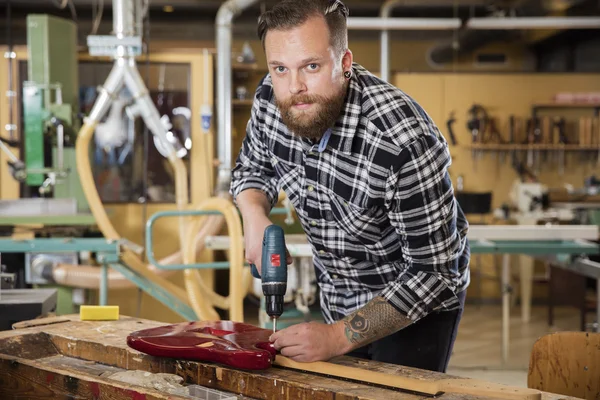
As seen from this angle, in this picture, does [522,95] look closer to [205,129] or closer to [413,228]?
[205,129]

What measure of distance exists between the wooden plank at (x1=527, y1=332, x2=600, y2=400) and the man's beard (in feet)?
2.37

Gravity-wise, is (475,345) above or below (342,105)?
below

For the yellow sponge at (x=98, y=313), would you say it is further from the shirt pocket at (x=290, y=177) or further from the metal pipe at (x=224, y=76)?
the metal pipe at (x=224, y=76)

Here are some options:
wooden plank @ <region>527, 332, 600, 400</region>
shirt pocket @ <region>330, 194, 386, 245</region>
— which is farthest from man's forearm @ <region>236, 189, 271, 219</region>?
wooden plank @ <region>527, 332, 600, 400</region>

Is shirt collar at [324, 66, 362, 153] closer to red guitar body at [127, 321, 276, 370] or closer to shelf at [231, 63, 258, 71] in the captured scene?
red guitar body at [127, 321, 276, 370]

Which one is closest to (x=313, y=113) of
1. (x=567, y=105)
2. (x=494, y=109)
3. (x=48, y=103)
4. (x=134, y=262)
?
(x=134, y=262)

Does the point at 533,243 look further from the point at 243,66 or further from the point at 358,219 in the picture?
the point at 243,66

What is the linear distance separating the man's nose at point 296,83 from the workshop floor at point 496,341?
300 centimetres

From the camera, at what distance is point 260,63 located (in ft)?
24.3

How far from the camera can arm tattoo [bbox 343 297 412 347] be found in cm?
151

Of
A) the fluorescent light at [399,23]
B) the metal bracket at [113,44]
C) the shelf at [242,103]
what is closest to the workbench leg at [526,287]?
the fluorescent light at [399,23]

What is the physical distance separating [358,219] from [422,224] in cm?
17

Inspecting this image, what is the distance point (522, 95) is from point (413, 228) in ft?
20.2

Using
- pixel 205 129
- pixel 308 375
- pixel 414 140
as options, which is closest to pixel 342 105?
pixel 414 140
